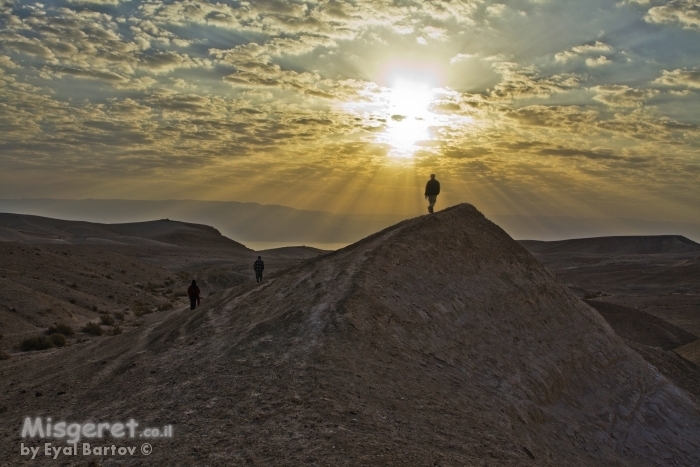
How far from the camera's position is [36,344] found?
65.7ft

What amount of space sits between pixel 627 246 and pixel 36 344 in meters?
135

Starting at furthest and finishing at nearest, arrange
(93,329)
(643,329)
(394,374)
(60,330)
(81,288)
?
1. (81,288)
2. (643,329)
3. (93,329)
4. (60,330)
5. (394,374)

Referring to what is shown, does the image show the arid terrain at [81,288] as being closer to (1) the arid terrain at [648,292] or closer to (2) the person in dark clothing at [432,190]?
(2) the person in dark clothing at [432,190]

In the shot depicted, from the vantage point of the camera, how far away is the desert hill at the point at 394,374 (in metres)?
7.86

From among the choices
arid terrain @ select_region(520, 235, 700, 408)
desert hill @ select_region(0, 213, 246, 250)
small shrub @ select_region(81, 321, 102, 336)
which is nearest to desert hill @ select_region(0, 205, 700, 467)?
small shrub @ select_region(81, 321, 102, 336)

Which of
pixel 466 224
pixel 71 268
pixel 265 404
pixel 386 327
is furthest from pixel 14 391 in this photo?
pixel 71 268

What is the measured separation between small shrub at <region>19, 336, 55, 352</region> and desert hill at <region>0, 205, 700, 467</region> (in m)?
1.65

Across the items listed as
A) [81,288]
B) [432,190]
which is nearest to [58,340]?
[81,288]

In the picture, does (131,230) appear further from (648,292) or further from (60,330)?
(60,330)

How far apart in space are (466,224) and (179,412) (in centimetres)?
1124

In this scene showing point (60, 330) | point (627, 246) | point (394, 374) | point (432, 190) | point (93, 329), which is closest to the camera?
point (394, 374)

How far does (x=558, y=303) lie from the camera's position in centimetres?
1644

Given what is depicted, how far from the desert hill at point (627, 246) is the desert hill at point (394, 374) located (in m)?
122

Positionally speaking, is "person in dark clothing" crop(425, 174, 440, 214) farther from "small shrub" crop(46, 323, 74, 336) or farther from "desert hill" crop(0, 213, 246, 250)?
"desert hill" crop(0, 213, 246, 250)
